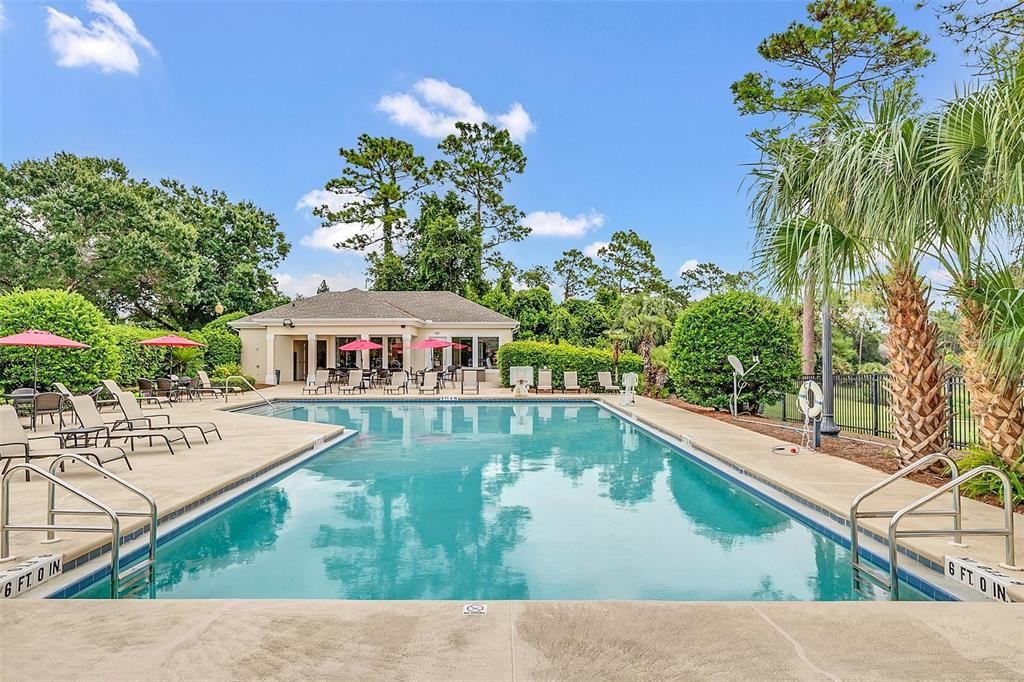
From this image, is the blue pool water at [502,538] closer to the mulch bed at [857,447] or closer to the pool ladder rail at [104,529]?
the pool ladder rail at [104,529]

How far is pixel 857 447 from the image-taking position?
9.38m

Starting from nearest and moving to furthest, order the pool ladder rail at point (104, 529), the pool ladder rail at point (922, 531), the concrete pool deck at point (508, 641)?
the concrete pool deck at point (508, 641) < the pool ladder rail at point (922, 531) < the pool ladder rail at point (104, 529)

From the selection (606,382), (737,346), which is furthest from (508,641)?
(606,382)

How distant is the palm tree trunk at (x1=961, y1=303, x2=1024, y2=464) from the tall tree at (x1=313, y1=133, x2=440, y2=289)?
126 ft

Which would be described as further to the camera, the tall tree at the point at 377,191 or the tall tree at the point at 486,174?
the tall tree at the point at 377,191

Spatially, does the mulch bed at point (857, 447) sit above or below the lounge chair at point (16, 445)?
below

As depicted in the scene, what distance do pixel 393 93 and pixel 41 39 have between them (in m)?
23.8

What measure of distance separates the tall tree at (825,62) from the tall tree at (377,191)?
89.3ft

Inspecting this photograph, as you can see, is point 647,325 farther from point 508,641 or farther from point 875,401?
point 508,641

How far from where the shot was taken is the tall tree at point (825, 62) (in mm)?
17922

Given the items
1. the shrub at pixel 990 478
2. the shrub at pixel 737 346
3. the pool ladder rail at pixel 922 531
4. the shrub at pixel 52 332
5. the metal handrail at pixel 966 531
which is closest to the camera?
the metal handrail at pixel 966 531

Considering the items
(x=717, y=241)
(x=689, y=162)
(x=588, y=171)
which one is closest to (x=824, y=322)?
(x=689, y=162)

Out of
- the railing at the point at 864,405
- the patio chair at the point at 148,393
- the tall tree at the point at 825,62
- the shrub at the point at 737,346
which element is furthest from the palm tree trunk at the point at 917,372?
the patio chair at the point at 148,393

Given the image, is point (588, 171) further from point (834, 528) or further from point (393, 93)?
point (834, 528)
